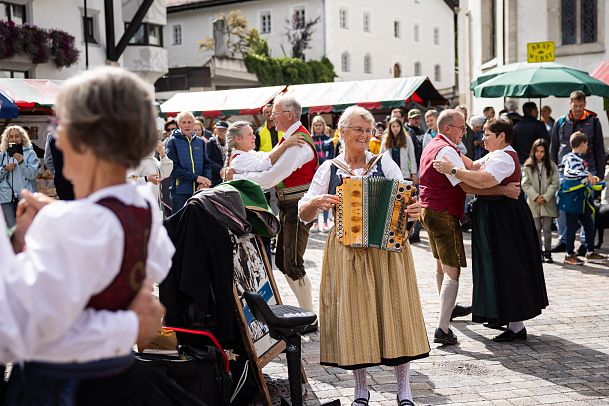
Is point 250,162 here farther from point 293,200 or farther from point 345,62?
point 345,62

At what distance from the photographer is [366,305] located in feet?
16.7

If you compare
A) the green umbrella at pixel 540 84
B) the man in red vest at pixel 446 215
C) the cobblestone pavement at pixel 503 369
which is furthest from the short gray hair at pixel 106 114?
the green umbrella at pixel 540 84

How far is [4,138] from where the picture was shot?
38.2 ft

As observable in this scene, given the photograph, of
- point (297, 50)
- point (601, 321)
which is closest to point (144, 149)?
point (601, 321)

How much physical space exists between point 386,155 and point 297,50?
45.7 meters

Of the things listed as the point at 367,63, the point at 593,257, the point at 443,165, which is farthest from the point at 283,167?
the point at 367,63

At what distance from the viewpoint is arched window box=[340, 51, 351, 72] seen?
54.4 m

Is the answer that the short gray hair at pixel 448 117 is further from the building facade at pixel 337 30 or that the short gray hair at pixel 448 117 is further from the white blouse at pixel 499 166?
the building facade at pixel 337 30

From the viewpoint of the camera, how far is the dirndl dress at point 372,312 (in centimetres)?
507

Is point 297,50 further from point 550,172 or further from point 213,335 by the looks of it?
point 213,335

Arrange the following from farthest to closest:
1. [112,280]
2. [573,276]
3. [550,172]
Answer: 1. [550,172]
2. [573,276]
3. [112,280]

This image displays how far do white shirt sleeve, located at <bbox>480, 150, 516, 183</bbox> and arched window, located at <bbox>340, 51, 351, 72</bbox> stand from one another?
48396mm

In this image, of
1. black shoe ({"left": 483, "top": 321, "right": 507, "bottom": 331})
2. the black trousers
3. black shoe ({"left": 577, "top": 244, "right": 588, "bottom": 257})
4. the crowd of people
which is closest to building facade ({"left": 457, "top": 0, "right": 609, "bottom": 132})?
the crowd of people

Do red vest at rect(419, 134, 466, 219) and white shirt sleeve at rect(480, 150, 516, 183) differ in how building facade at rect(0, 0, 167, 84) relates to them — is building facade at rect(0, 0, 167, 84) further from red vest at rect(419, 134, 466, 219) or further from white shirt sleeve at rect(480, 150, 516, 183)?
white shirt sleeve at rect(480, 150, 516, 183)
